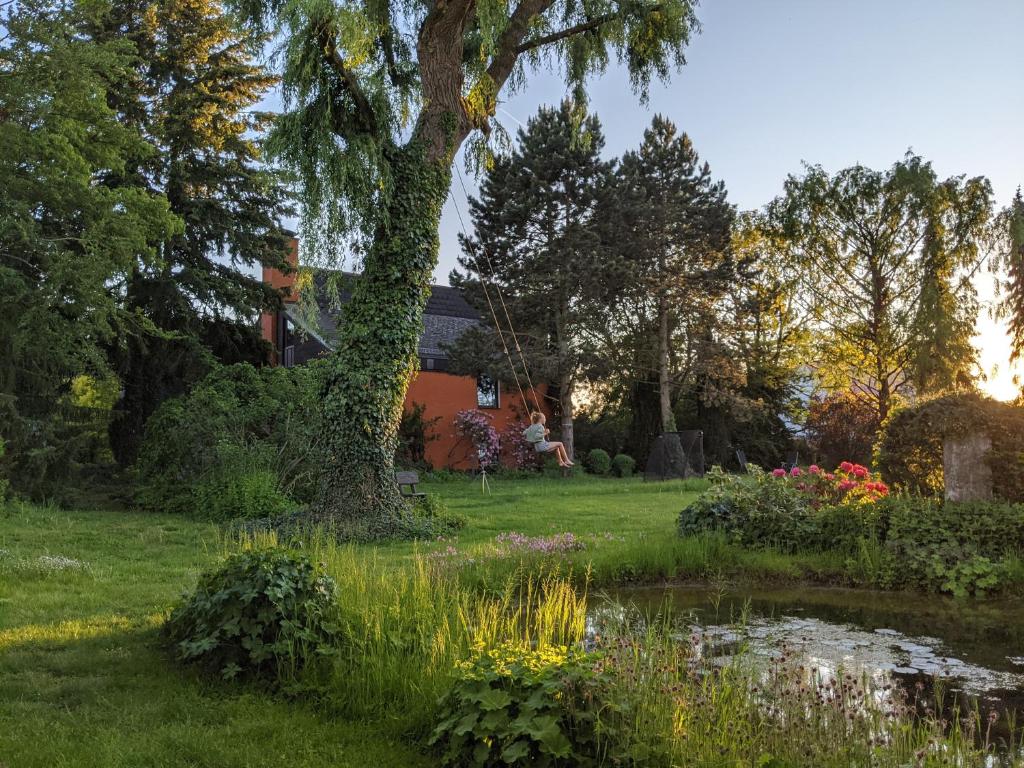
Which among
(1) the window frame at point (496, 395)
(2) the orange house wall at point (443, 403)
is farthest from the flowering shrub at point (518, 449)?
(1) the window frame at point (496, 395)

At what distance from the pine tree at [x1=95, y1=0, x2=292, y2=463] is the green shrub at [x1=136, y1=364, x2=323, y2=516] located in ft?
9.26

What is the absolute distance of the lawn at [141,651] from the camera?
11.4 feet

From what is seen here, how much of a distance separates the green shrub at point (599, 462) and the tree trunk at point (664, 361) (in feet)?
7.36

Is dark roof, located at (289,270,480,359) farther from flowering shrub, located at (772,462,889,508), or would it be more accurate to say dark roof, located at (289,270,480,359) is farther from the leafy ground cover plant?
the leafy ground cover plant

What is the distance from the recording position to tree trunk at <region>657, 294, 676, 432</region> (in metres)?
27.8

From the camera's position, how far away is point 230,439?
46.7ft

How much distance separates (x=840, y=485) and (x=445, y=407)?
1888 centimetres

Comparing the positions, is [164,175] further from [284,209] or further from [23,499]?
[23,499]

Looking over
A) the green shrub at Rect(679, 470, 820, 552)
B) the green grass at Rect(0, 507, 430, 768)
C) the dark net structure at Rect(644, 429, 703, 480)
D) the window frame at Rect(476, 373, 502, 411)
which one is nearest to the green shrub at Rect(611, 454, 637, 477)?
the window frame at Rect(476, 373, 502, 411)

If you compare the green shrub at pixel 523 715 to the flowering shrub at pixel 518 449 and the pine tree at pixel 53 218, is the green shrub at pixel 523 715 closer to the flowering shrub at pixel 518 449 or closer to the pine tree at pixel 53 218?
the pine tree at pixel 53 218

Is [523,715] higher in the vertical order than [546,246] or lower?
lower

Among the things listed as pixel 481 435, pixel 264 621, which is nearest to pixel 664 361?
pixel 481 435

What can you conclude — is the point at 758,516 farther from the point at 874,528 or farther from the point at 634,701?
the point at 634,701

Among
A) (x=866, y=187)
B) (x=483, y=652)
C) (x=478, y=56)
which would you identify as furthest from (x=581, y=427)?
(x=483, y=652)
